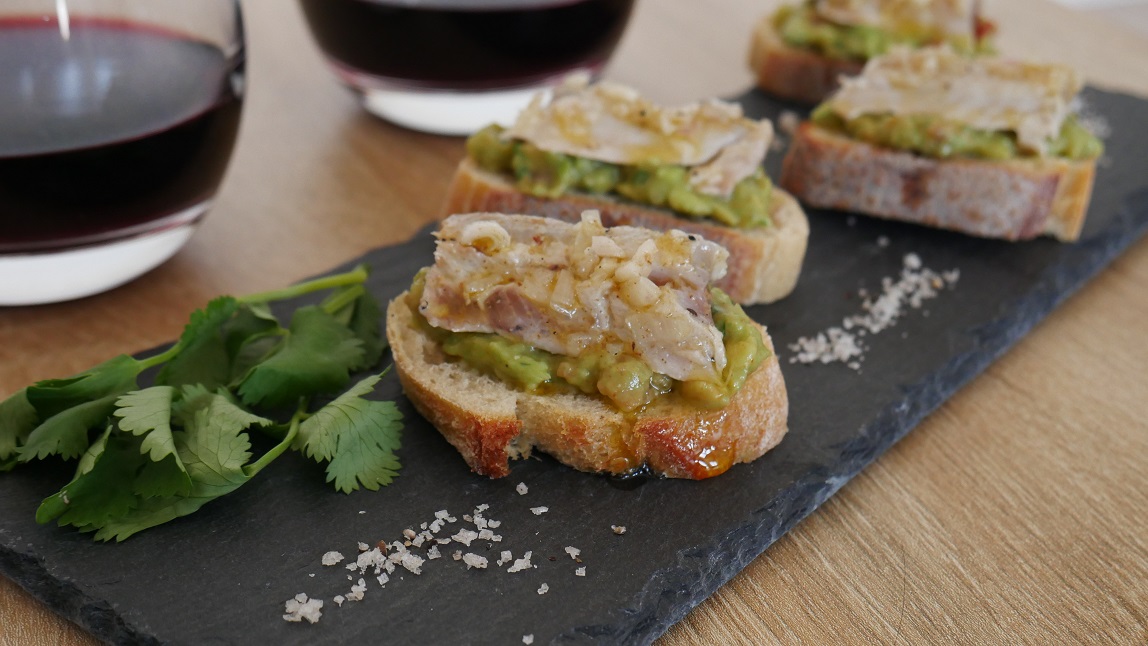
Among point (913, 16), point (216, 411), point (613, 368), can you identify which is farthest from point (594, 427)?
point (913, 16)

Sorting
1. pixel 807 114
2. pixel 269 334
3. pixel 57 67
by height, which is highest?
pixel 57 67

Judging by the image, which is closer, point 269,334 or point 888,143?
point 269,334

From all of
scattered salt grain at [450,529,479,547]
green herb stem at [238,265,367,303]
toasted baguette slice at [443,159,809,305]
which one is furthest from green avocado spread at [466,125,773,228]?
scattered salt grain at [450,529,479,547]

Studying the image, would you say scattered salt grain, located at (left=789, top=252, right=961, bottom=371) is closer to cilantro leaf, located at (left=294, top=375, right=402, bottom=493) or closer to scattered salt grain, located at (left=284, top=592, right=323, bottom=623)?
cilantro leaf, located at (left=294, top=375, right=402, bottom=493)

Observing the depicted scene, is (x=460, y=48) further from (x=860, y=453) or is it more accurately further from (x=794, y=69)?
(x=860, y=453)

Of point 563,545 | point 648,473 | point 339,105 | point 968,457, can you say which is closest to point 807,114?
point 339,105

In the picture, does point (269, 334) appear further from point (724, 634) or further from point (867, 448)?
point (867, 448)
